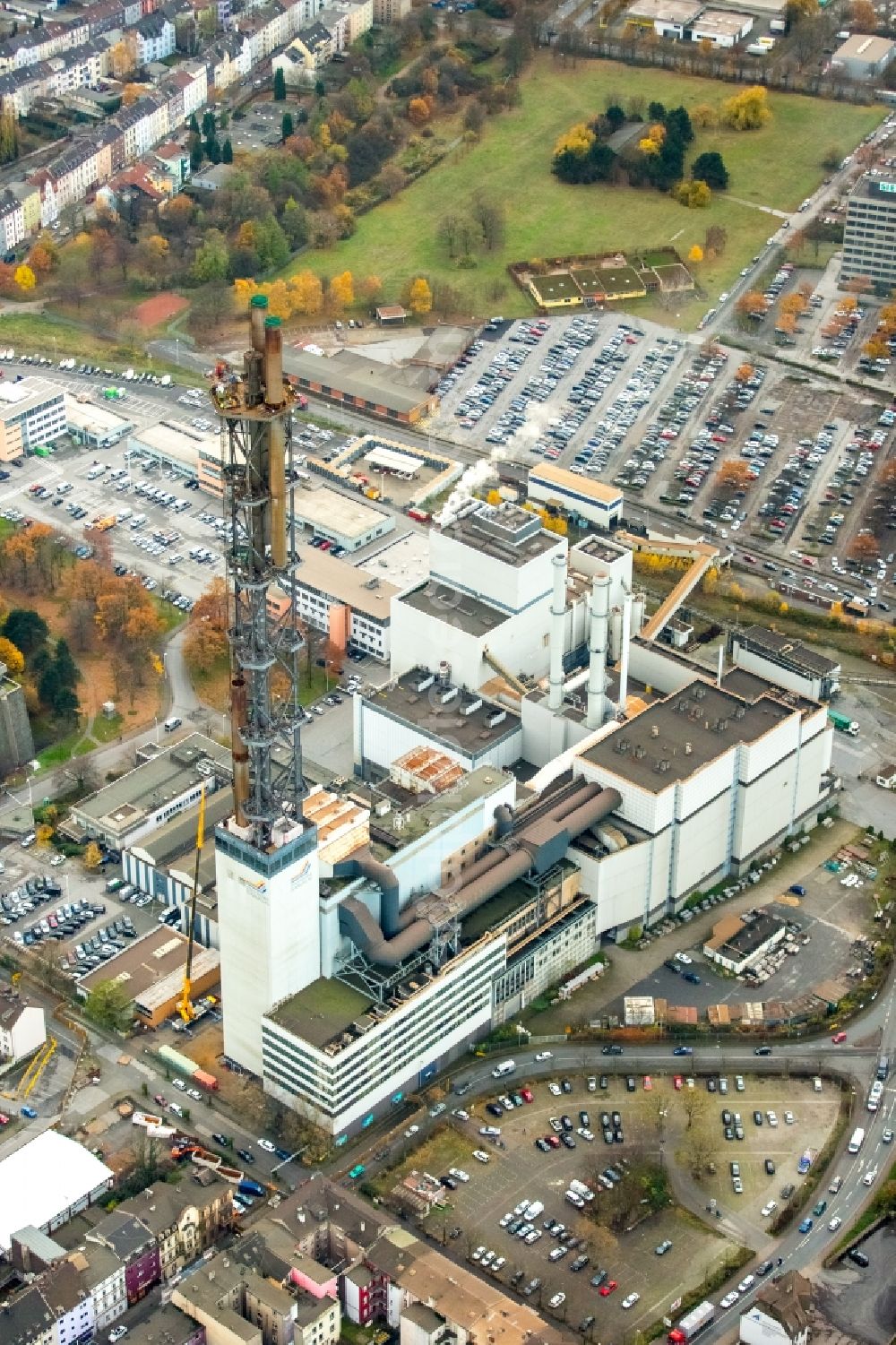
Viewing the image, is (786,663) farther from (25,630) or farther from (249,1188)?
(249,1188)

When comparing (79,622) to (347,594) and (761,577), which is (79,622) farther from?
(761,577)

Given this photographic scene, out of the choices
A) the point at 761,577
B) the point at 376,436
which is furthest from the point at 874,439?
the point at 376,436

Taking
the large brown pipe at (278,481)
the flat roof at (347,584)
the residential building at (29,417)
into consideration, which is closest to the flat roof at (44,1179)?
the large brown pipe at (278,481)

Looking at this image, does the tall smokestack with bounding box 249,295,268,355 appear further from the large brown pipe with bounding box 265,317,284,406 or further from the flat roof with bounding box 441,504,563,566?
the flat roof with bounding box 441,504,563,566

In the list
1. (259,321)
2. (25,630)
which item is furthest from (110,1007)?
(259,321)

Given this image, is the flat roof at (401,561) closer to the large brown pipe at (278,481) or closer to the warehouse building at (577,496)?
the warehouse building at (577,496)

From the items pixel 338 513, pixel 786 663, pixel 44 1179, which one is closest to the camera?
pixel 44 1179

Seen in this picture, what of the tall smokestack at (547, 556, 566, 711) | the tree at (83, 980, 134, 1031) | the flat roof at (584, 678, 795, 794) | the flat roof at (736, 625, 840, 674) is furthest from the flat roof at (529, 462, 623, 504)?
the tree at (83, 980, 134, 1031)
